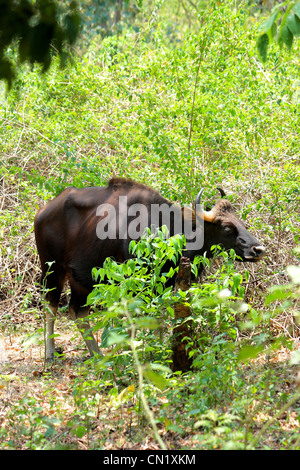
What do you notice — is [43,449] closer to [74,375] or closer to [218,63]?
[74,375]

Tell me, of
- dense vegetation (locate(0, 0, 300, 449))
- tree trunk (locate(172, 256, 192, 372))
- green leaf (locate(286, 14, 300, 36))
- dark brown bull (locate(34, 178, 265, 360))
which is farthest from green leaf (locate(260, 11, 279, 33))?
dark brown bull (locate(34, 178, 265, 360))

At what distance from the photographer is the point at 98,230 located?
6.19m

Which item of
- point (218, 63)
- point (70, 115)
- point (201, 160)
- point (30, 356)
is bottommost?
point (30, 356)

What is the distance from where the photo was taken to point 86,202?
633cm

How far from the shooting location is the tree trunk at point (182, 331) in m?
4.70

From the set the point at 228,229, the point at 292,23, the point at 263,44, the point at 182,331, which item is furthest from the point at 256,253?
the point at 292,23

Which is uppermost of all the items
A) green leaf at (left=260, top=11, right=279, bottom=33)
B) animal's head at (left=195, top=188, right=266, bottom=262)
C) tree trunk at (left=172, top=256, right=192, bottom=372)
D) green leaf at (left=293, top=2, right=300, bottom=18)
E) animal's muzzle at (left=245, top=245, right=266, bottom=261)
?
green leaf at (left=293, top=2, right=300, bottom=18)

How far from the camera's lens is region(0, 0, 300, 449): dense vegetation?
4070 millimetres

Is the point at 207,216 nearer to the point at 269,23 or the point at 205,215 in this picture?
the point at 205,215

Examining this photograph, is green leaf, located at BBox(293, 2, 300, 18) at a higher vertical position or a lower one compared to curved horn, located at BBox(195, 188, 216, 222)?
higher

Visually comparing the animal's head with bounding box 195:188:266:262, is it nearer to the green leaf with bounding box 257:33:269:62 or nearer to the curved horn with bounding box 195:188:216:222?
the curved horn with bounding box 195:188:216:222
